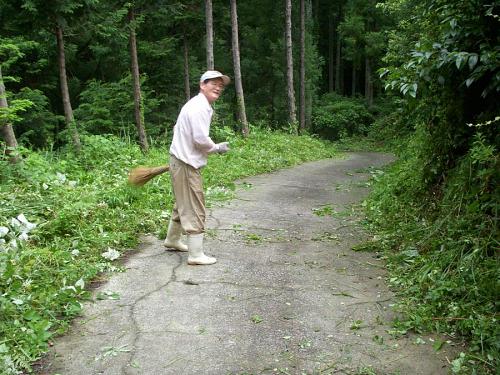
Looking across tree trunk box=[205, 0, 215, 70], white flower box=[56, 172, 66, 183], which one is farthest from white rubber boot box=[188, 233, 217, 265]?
tree trunk box=[205, 0, 215, 70]

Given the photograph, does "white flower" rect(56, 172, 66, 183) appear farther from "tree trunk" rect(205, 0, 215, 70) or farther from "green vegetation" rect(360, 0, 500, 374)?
"tree trunk" rect(205, 0, 215, 70)

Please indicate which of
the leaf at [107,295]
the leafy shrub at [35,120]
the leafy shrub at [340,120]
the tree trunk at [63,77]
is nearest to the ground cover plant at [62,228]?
the leaf at [107,295]

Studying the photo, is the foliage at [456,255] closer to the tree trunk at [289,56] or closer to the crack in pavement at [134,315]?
the crack in pavement at [134,315]

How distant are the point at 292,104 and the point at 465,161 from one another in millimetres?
18151

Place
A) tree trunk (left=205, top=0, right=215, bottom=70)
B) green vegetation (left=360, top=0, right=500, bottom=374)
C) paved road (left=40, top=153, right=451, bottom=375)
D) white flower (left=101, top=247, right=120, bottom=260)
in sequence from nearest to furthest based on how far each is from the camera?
paved road (left=40, top=153, right=451, bottom=375) < green vegetation (left=360, top=0, right=500, bottom=374) < white flower (left=101, top=247, right=120, bottom=260) < tree trunk (left=205, top=0, right=215, bottom=70)

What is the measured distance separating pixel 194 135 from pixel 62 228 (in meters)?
1.97

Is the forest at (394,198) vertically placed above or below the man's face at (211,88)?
below

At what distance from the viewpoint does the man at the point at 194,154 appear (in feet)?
15.7

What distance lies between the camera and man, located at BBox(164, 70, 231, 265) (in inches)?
188

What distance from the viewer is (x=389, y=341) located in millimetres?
3520

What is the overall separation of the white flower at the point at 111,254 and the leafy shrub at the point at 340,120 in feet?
86.6

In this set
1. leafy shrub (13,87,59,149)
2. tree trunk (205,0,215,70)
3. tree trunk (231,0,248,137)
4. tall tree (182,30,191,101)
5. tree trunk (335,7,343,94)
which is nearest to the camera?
leafy shrub (13,87,59,149)

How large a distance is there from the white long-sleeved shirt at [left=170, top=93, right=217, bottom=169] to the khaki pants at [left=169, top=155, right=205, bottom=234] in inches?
3.5

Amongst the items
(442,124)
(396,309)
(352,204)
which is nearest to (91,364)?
(396,309)
